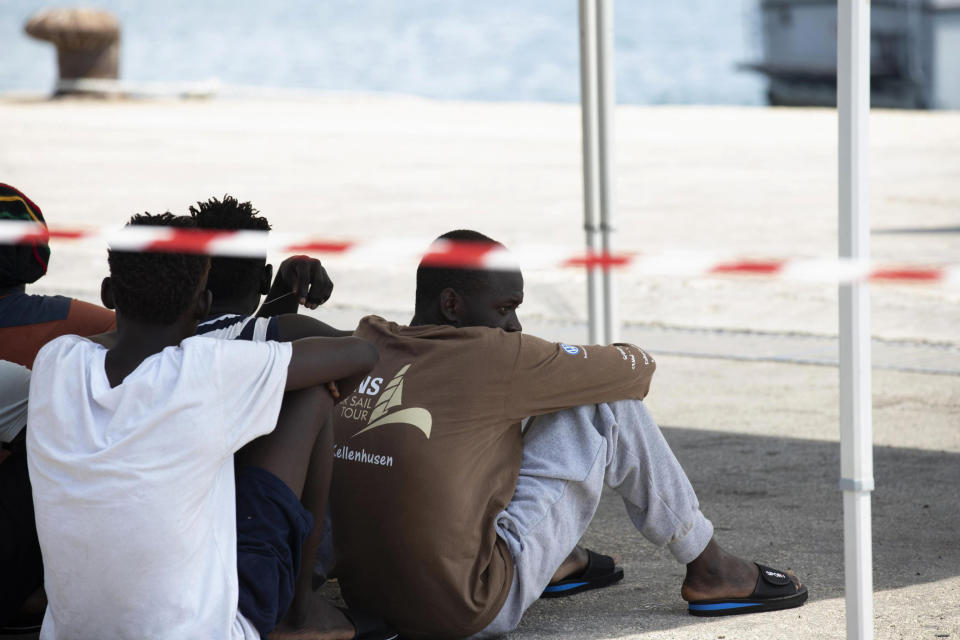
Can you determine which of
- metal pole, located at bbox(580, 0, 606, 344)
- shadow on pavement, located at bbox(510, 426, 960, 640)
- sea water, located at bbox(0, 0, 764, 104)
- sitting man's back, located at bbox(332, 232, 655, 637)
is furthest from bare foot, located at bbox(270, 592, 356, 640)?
sea water, located at bbox(0, 0, 764, 104)

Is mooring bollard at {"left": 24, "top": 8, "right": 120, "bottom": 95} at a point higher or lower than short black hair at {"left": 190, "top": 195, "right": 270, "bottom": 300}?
higher

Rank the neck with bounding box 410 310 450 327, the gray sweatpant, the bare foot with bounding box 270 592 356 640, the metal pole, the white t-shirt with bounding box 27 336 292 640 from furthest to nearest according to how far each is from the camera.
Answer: the metal pole, the neck with bounding box 410 310 450 327, the gray sweatpant, the bare foot with bounding box 270 592 356 640, the white t-shirt with bounding box 27 336 292 640

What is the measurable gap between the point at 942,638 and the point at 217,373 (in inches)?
72.0

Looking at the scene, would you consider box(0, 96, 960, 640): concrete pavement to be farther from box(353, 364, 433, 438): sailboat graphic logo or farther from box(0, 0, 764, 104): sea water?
box(0, 0, 764, 104): sea water

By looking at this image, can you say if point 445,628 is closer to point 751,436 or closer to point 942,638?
point 942,638

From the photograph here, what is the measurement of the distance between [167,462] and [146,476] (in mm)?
47

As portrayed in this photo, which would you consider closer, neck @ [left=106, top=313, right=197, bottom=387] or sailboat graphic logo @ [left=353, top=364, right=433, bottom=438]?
neck @ [left=106, top=313, right=197, bottom=387]

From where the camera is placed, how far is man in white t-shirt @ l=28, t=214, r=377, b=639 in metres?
2.65

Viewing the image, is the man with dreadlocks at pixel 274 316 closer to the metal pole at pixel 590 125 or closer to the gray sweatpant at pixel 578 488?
the gray sweatpant at pixel 578 488

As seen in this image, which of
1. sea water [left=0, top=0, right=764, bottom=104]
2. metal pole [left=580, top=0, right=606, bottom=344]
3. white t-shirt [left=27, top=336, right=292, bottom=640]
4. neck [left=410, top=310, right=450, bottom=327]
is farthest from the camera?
sea water [left=0, top=0, right=764, bottom=104]

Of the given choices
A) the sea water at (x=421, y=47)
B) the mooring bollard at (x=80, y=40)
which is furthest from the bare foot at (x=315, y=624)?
the sea water at (x=421, y=47)

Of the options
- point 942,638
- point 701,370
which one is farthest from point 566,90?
point 942,638

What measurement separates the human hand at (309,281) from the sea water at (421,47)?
3976cm

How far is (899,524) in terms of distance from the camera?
4285 mm
